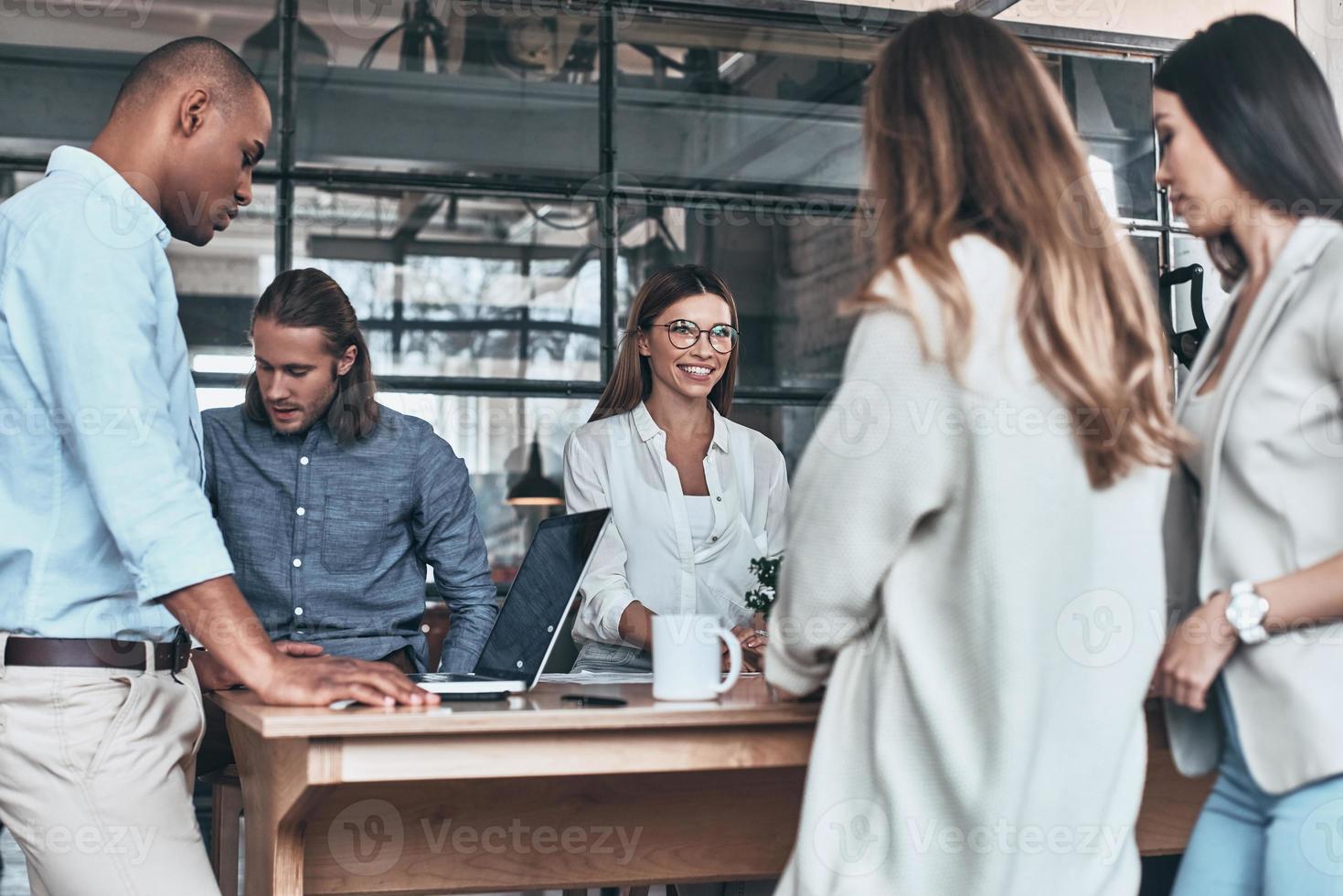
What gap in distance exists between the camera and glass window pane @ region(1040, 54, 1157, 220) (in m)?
5.72

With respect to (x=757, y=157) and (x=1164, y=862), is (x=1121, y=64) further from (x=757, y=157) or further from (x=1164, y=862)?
(x=1164, y=862)

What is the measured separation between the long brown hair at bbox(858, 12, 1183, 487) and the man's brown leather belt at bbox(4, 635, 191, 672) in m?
1.01

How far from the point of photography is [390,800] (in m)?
2.26

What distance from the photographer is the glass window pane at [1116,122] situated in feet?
18.8

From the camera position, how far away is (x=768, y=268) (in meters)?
5.64

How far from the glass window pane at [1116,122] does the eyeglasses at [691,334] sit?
308cm

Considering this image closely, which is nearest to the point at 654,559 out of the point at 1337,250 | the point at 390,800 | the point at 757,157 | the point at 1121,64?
the point at 390,800

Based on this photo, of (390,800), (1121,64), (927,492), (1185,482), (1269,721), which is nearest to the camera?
(927,492)

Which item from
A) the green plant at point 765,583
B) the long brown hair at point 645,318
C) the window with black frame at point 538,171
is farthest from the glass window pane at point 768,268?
the green plant at point 765,583

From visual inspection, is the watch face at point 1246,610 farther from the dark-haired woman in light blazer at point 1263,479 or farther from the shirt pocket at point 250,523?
the shirt pocket at point 250,523

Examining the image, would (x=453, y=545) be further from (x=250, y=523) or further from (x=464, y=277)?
(x=464, y=277)

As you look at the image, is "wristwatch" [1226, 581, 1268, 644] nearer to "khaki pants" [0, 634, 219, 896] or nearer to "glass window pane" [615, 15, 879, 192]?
"khaki pants" [0, 634, 219, 896]

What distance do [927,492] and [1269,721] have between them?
0.51m

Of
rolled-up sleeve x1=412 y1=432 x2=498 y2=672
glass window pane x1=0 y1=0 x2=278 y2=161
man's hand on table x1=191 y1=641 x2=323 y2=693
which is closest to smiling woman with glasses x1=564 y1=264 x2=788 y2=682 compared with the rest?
rolled-up sleeve x1=412 y1=432 x2=498 y2=672
